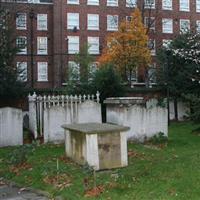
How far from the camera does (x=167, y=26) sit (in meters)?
80.4

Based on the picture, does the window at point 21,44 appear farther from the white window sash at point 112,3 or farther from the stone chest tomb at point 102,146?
the white window sash at point 112,3

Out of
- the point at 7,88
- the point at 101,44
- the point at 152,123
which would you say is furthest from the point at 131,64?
the point at 152,123

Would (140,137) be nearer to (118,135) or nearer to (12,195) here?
(118,135)

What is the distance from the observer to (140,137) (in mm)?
21109

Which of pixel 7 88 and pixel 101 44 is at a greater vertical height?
pixel 101 44

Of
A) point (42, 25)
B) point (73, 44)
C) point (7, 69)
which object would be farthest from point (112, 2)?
point (7, 69)

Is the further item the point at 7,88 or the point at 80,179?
the point at 7,88

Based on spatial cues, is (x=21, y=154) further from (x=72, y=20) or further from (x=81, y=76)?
(x=72, y=20)

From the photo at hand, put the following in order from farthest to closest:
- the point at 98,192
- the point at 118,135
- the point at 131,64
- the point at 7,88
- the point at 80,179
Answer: the point at 131,64, the point at 7,88, the point at 118,135, the point at 80,179, the point at 98,192

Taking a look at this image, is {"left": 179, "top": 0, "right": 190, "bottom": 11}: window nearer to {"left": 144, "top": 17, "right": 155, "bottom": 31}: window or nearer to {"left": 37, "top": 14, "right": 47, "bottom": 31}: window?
{"left": 144, "top": 17, "right": 155, "bottom": 31}: window

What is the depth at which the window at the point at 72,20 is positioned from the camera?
246 ft

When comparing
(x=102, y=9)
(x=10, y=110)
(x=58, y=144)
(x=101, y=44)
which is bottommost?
(x=58, y=144)

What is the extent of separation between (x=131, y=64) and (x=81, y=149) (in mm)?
45053

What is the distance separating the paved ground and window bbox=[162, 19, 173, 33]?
68.9 m
